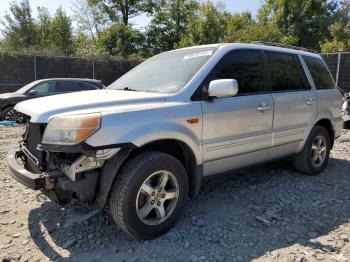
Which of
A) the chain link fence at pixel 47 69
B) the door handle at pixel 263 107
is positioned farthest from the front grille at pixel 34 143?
the chain link fence at pixel 47 69

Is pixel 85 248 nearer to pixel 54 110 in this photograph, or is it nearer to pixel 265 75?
pixel 54 110

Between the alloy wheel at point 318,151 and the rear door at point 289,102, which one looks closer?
the rear door at point 289,102

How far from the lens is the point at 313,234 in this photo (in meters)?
3.73

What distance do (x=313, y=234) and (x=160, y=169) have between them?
1679 mm

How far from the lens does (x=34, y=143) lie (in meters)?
3.53

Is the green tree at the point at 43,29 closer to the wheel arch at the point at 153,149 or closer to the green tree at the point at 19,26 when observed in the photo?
the green tree at the point at 19,26

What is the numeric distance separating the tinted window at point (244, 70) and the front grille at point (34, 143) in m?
1.82

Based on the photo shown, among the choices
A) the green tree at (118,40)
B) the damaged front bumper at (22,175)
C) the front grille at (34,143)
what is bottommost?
the damaged front bumper at (22,175)

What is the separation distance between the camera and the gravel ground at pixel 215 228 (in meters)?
3.37

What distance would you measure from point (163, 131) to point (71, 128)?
0.84 meters

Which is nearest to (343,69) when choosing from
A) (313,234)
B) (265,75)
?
(265,75)

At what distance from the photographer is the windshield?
397cm

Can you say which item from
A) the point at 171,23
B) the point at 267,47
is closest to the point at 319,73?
the point at 267,47

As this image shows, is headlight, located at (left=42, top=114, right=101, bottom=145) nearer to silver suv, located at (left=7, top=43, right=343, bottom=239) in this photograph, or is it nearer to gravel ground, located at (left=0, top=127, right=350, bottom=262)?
silver suv, located at (left=7, top=43, right=343, bottom=239)
